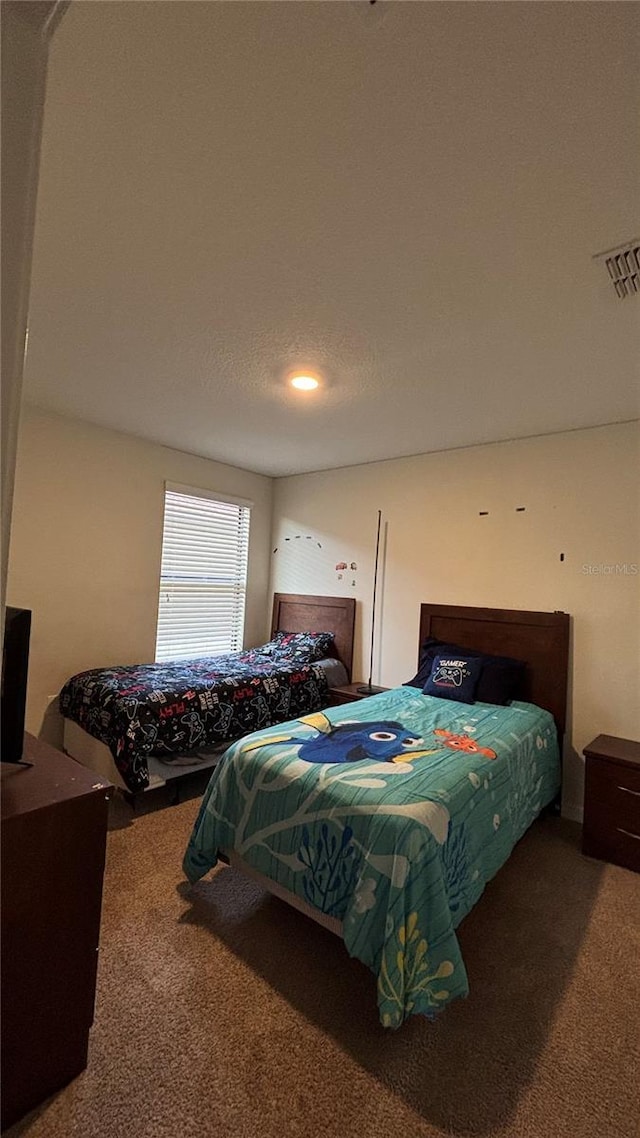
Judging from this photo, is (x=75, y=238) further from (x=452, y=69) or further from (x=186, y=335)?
(x=452, y=69)

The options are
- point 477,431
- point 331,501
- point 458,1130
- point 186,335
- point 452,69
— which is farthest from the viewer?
point 331,501

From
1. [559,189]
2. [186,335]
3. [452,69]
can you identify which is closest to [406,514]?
[186,335]

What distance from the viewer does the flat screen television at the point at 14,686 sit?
1307mm

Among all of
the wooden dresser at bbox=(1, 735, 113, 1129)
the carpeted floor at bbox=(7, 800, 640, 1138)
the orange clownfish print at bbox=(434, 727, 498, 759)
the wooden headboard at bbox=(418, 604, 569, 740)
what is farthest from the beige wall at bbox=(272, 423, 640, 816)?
the wooden dresser at bbox=(1, 735, 113, 1129)

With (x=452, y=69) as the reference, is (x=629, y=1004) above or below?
below

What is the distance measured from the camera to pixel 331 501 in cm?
435

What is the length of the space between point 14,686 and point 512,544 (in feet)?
9.89

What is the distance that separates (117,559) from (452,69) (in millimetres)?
3373

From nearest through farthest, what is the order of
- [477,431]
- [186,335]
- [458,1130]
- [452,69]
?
[452,69]
[458,1130]
[186,335]
[477,431]

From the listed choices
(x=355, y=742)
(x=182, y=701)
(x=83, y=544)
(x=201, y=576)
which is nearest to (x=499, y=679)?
(x=355, y=742)

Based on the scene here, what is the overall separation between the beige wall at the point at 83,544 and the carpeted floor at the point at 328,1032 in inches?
69.0

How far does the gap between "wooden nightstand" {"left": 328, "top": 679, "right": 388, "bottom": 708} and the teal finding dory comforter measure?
3.40 feet

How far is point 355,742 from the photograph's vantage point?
7.02 feet

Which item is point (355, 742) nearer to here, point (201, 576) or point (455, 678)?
point (455, 678)
